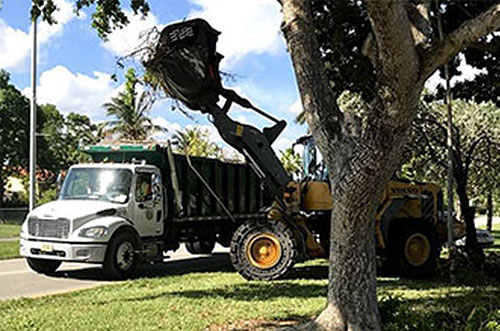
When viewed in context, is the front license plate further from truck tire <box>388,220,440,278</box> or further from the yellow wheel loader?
truck tire <box>388,220,440,278</box>

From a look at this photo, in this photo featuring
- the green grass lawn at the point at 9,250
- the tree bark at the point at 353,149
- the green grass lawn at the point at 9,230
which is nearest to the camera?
the tree bark at the point at 353,149

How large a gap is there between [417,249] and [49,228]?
25.4ft

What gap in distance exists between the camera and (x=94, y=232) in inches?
513

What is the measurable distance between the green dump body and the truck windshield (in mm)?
775

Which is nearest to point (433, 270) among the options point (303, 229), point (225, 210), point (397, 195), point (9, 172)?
point (397, 195)

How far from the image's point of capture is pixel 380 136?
20.7 feet

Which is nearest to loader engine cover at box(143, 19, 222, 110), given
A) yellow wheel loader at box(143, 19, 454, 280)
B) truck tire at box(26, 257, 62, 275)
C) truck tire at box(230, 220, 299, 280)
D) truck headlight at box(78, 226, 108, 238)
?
yellow wheel loader at box(143, 19, 454, 280)

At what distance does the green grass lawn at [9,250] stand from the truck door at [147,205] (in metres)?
6.70

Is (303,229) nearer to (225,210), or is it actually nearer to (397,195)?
(397,195)

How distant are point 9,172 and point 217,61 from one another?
38.4m

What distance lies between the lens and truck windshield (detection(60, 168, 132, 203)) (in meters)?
14.0

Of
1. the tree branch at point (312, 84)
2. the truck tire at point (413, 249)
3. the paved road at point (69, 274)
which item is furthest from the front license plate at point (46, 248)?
the tree branch at point (312, 84)

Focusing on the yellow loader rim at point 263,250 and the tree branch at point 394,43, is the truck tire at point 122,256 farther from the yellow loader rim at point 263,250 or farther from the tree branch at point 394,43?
the tree branch at point 394,43

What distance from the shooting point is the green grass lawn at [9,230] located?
28962 millimetres
